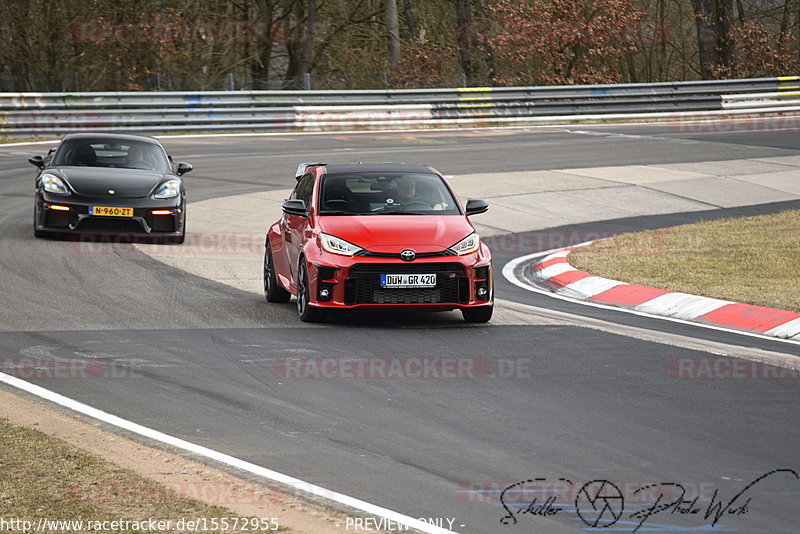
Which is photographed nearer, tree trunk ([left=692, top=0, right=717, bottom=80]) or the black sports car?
the black sports car

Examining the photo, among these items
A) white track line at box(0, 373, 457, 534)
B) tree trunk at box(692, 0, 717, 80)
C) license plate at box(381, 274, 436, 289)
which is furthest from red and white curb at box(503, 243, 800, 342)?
tree trunk at box(692, 0, 717, 80)

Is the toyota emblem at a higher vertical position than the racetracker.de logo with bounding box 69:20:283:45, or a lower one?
lower

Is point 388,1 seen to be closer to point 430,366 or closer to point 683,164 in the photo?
point 683,164

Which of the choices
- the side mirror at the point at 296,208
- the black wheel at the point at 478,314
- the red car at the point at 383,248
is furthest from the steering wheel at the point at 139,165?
the black wheel at the point at 478,314

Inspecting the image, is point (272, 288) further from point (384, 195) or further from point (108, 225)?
point (108, 225)

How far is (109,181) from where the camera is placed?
16109 mm

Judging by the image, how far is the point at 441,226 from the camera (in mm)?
11648

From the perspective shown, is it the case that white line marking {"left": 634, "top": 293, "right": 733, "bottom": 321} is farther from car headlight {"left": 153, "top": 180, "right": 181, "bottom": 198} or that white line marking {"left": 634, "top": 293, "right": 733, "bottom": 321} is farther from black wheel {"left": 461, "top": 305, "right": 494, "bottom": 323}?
car headlight {"left": 153, "top": 180, "right": 181, "bottom": 198}

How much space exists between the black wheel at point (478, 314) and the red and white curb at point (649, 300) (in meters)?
2.02

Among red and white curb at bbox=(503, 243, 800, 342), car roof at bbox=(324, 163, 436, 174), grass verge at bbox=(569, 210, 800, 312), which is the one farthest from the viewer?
grass verge at bbox=(569, 210, 800, 312)

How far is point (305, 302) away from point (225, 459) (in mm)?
4866

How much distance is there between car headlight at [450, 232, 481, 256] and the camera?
37.3 feet
